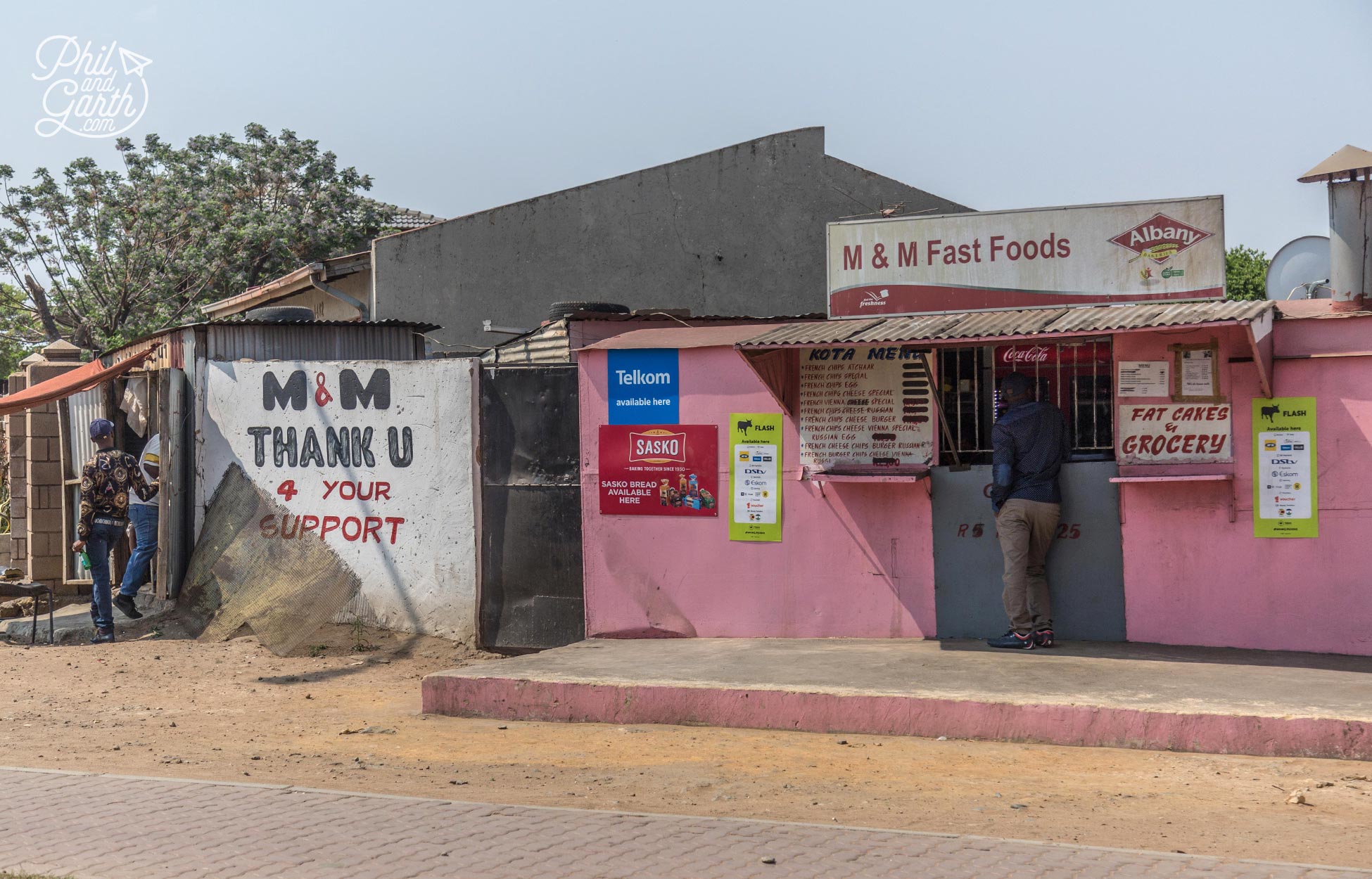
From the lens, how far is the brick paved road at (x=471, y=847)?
14.5ft

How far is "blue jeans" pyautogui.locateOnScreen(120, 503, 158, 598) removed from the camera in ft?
36.4

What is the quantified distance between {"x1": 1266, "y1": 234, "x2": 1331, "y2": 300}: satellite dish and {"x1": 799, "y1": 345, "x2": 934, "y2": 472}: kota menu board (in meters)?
3.82

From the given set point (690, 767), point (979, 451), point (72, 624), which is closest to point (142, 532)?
point (72, 624)

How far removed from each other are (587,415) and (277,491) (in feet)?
10.3

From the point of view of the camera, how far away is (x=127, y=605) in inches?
438

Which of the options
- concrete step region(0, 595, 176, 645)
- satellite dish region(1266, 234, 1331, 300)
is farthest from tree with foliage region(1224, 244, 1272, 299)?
concrete step region(0, 595, 176, 645)

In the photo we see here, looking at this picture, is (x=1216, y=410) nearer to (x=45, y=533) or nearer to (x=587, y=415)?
(x=587, y=415)

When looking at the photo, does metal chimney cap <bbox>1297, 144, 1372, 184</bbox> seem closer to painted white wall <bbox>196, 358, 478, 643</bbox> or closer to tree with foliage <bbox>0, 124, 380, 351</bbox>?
painted white wall <bbox>196, 358, 478, 643</bbox>

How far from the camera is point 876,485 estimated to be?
28.4 ft

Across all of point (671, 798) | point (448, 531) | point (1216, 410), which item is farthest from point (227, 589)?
point (1216, 410)

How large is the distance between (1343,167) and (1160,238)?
1.16 meters

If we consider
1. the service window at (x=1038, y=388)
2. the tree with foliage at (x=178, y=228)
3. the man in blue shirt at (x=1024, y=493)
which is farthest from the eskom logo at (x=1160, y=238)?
the tree with foliage at (x=178, y=228)

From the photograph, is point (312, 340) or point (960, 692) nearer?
point (960, 692)

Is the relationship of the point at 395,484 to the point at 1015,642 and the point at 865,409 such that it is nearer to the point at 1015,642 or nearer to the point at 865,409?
the point at 865,409
